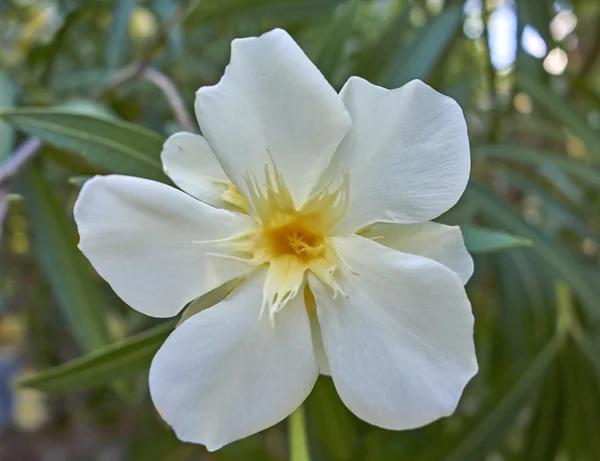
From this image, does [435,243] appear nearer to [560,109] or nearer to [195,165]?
[195,165]

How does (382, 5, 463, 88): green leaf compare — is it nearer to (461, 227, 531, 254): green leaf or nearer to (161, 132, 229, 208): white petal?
(461, 227, 531, 254): green leaf

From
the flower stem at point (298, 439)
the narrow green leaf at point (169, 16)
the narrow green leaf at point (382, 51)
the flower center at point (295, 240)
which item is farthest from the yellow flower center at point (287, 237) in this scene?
the narrow green leaf at point (169, 16)

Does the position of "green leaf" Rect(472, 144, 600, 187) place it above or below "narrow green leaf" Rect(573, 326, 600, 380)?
above

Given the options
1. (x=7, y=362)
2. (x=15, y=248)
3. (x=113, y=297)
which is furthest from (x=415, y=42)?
Answer: (x=7, y=362)

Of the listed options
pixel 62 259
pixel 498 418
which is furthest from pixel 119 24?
pixel 498 418

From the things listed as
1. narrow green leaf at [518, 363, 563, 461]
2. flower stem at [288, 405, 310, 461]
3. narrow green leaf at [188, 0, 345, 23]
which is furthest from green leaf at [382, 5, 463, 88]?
narrow green leaf at [518, 363, 563, 461]

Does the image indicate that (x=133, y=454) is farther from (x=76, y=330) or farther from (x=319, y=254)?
(x=319, y=254)

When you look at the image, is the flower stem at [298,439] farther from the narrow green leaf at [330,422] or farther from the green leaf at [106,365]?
the narrow green leaf at [330,422]
